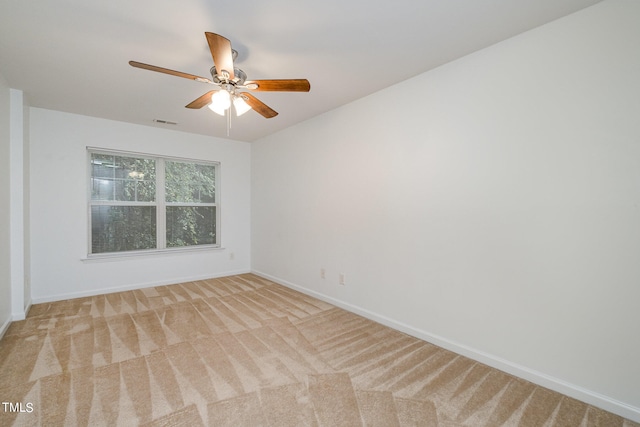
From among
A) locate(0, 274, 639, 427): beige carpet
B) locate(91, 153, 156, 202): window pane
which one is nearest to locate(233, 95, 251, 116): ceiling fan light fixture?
locate(0, 274, 639, 427): beige carpet

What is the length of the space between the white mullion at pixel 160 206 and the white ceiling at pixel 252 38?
1484 mm

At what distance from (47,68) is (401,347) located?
3975 millimetres

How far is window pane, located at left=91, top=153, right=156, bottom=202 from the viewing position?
398 cm

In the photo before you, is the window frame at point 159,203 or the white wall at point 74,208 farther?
the window frame at point 159,203

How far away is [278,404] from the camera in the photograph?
1.75 m

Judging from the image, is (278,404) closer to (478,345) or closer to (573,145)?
(478,345)

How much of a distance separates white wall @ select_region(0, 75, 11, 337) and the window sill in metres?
1.00

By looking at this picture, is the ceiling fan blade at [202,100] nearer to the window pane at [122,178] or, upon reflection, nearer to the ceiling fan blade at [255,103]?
the ceiling fan blade at [255,103]

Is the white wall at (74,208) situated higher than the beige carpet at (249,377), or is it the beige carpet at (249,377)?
the white wall at (74,208)

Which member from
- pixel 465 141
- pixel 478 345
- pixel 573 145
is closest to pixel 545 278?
pixel 478 345

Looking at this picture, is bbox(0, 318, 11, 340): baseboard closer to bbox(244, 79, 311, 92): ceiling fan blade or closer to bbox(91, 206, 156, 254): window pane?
bbox(91, 206, 156, 254): window pane

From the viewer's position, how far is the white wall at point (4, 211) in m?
2.64

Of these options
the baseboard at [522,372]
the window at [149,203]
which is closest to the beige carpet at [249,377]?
the baseboard at [522,372]

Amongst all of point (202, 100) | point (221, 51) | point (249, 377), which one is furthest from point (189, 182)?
point (249, 377)
